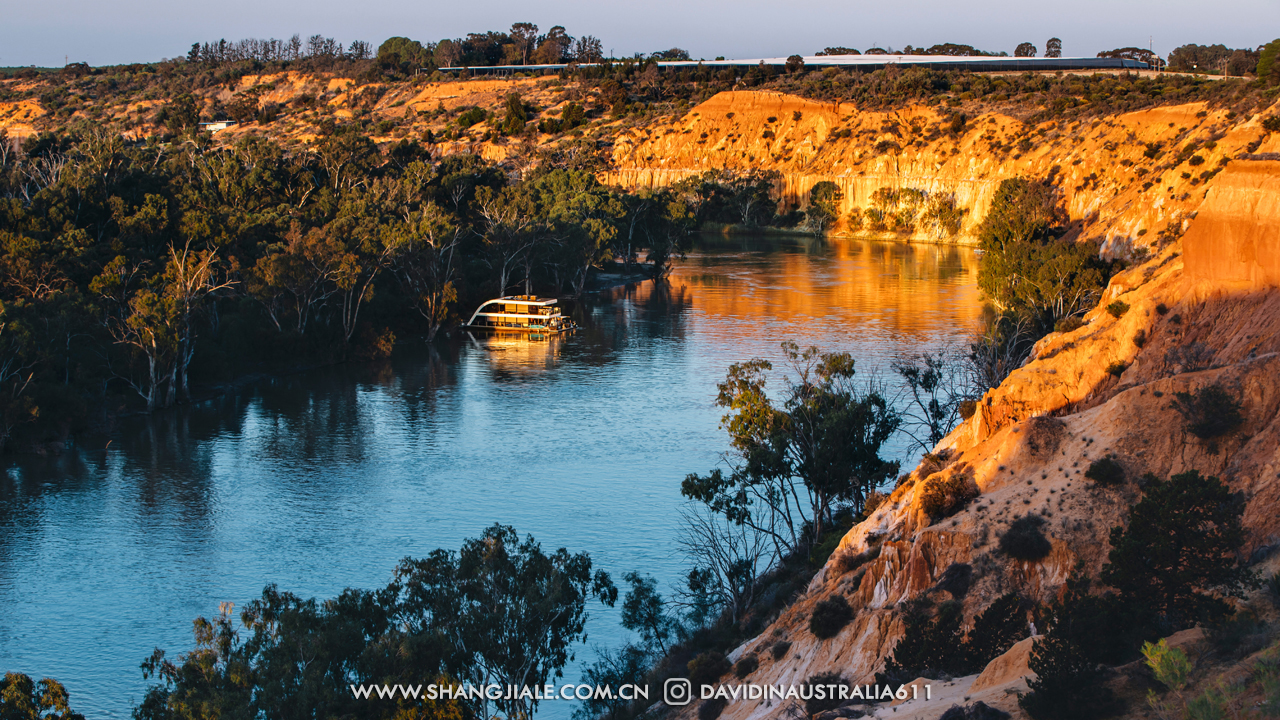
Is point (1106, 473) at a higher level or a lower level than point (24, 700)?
higher

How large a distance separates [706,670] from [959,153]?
417ft

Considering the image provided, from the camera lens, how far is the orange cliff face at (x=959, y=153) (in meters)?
83.0

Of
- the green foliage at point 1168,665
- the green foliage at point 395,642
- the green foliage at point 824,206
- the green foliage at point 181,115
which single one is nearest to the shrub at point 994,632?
the green foliage at point 1168,665

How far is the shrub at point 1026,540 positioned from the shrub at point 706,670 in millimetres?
6721

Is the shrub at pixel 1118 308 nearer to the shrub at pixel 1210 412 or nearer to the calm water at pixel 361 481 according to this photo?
the shrub at pixel 1210 412

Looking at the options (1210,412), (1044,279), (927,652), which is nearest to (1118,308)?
(1210,412)

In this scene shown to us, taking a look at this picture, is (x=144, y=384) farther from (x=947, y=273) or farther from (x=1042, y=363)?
(x=947, y=273)

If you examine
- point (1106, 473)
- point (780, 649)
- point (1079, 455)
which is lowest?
point (780, 649)

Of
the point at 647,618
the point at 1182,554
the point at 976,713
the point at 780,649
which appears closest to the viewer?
the point at 976,713

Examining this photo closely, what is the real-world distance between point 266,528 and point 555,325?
1750 inches

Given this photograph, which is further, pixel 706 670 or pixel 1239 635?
pixel 706 670

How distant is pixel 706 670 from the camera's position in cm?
2627

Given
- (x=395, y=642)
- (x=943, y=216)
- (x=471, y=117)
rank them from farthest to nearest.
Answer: (x=471, y=117), (x=943, y=216), (x=395, y=642)

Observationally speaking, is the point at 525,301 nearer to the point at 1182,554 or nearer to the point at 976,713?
the point at 1182,554
